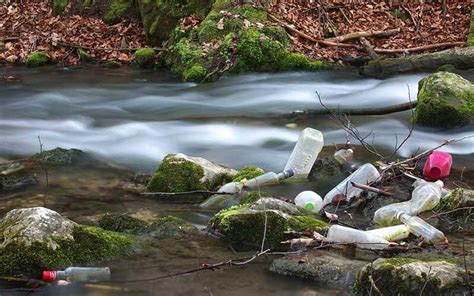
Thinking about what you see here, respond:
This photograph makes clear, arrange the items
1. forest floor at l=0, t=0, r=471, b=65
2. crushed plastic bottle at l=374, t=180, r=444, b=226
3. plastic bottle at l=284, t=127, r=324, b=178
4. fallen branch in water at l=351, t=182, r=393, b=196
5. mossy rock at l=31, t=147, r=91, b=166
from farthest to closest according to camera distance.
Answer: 1. forest floor at l=0, t=0, r=471, b=65
2. mossy rock at l=31, t=147, r=91, b=166
3. plastic bottle at l=284, t=127, r=324, b=178
4. fallen branch in water at l=351, t=182, r=393, b=196
5. crushed plastic bottle at l=374, t=180, r=444, b=226

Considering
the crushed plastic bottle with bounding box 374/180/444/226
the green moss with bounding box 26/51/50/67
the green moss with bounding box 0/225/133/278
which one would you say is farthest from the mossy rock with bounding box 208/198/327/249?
the green moss with bounding box 26/51/50/67

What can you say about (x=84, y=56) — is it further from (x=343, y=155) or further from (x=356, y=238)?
(x=356, y=238)

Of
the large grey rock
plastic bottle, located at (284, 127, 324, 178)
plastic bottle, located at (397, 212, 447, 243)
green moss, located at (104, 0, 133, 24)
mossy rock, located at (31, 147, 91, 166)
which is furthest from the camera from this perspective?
green moss, located at (104, 0, 133, 24)

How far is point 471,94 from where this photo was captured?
7215 mm

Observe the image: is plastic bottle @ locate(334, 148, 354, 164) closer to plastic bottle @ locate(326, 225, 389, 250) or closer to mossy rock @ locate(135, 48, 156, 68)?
plastic bottle @ locate(326, 225, 389, 250)

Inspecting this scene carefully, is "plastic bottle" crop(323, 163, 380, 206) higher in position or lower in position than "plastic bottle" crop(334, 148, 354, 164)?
higher

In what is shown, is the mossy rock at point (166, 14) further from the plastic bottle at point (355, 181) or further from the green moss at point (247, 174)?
the plastic bottle at point (355, 181)

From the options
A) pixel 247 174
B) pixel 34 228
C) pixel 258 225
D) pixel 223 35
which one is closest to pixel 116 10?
pixel 223 35

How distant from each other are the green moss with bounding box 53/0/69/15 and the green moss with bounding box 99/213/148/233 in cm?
1068

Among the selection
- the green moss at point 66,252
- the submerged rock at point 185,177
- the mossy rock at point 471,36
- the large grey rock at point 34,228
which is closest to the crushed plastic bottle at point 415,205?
the submerged rock at point 185,177

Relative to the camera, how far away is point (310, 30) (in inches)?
455

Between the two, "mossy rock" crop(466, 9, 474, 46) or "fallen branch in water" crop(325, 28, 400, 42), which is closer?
"mossy rock" crop(466, 9, 474, 46)

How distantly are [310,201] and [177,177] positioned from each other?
45.7 inches

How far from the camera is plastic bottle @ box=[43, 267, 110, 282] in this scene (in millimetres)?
3467
